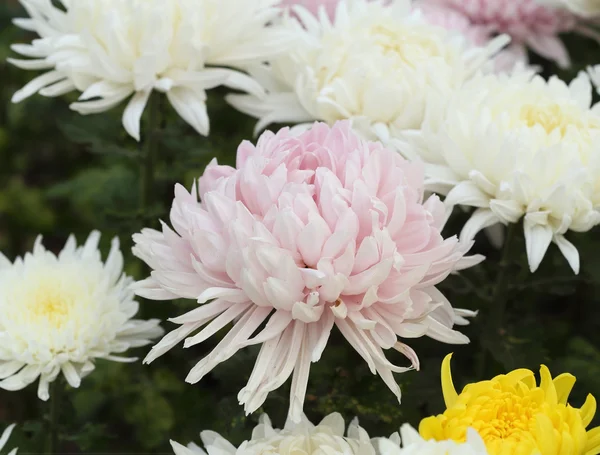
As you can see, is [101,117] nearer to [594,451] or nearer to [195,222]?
[195,222]

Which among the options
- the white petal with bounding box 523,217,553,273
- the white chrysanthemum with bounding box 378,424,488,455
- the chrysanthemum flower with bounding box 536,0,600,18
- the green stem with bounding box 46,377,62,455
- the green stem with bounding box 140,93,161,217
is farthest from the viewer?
the chrysanthemum flower with bounding box 536,0,600,18

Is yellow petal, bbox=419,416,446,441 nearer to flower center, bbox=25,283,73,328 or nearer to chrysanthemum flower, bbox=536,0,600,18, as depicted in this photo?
flower center, bbox=25,283,73,328

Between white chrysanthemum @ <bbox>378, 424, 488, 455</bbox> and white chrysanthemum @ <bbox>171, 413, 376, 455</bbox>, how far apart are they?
2.4 inches

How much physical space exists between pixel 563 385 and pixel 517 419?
5 cm

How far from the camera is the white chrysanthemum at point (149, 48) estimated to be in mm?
762

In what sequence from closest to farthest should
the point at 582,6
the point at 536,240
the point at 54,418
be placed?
the point at 536,240
the point at 54,418
the point at 582,6

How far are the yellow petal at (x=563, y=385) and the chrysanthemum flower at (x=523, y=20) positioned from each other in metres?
0.60

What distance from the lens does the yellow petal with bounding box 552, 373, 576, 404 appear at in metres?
0.55

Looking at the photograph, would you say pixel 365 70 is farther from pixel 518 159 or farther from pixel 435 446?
pixel 435 446

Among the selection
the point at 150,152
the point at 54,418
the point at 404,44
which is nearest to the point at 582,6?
the point at 404,44

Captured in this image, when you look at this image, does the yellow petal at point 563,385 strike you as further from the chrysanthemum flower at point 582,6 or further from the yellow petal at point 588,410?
the chrysanthemum flower at point 582,6

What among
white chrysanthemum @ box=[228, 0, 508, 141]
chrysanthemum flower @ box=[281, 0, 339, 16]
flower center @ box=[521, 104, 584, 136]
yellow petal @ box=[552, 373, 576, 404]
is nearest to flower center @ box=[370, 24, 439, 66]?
Answer: white chrysanthemum @ box=[228, 0, 508, 141]

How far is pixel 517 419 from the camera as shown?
52 centimetres

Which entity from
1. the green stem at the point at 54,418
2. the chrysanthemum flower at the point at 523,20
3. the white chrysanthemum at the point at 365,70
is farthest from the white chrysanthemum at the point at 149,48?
the chrysanthemum flower at the point at 523,20
